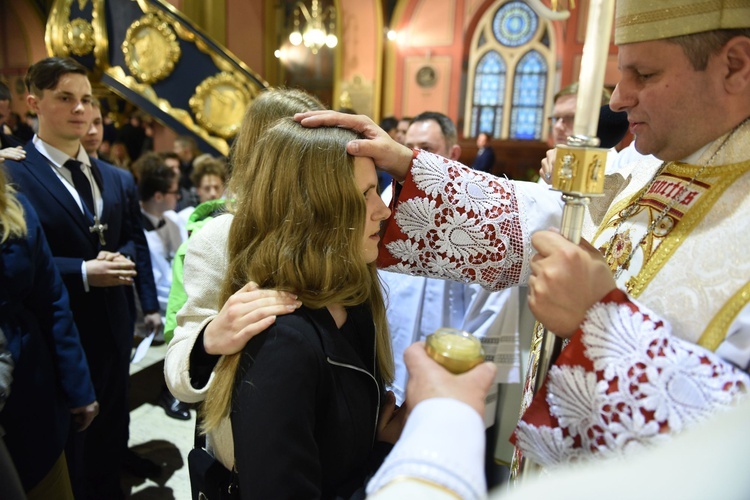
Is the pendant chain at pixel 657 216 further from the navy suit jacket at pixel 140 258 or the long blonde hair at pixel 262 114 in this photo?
the navy suit jacket at pixel 140 258

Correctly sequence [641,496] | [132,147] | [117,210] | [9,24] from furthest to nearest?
1. [9,24]
2. [132,147]
3. [117,210]
4. [641,496]

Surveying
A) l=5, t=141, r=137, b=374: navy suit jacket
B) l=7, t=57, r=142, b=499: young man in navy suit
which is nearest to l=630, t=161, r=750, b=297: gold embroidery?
l=7, t=57, r=142, b=499: young man in navy suit

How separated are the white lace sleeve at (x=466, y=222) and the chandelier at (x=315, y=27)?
32.7 feet

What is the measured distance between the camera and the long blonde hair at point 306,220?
1029 mm

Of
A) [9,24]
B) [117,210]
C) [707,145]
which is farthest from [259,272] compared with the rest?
[9,24]

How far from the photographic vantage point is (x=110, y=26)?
5836 millimetres

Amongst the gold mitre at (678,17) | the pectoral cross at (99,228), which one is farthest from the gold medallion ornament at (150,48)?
the gold mitre at (678,17)

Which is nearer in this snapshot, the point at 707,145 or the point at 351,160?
the point at 707,145

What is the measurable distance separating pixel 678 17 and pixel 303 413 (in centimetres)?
93

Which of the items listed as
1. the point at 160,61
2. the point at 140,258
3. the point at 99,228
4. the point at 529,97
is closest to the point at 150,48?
the point at 160,61

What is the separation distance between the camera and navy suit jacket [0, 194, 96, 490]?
5.35 feet

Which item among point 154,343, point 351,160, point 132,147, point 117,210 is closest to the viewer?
point 351,160

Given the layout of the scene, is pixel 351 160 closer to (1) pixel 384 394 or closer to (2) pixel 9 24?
(1) pixel 384 394

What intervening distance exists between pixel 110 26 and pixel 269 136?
19.6 feet
